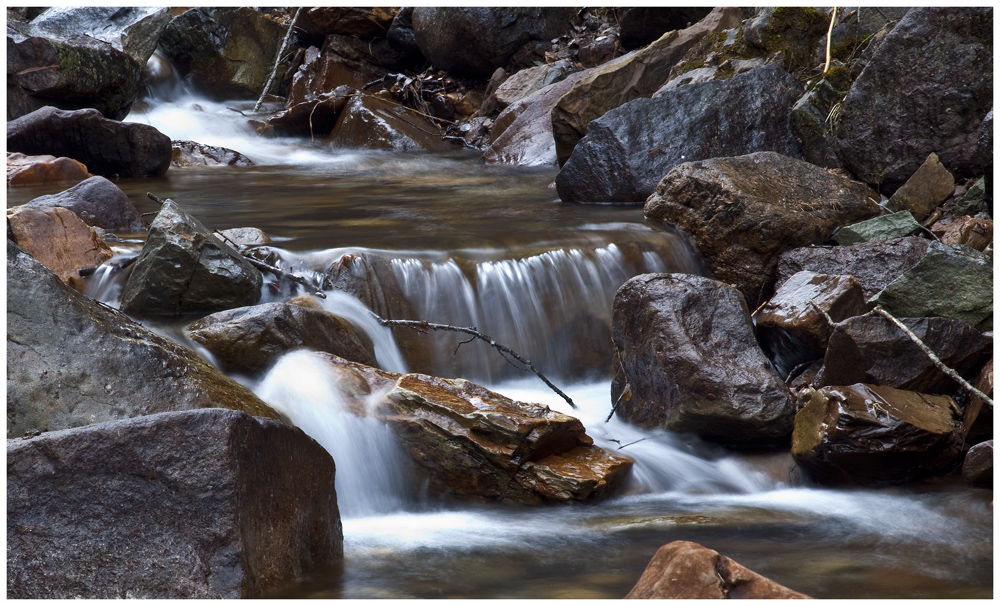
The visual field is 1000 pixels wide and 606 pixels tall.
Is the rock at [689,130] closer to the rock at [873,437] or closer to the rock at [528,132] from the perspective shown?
the rock at [528,132]

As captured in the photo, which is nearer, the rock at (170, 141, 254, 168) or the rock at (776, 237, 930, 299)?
the rock at (776, 237, 930, 299)

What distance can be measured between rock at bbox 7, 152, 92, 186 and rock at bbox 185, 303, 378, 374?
16.8 feet

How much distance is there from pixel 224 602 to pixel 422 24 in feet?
44.3

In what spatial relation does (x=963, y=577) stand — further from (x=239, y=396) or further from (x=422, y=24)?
(x=422, y=24)

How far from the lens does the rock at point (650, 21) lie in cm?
1259

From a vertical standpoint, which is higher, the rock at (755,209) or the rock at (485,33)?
the rock at (485,33)

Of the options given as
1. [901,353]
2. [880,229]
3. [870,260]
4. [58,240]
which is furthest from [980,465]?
[58,240]

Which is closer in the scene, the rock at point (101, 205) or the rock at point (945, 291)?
the rock at point (945, 291)

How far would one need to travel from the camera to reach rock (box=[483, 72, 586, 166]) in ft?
37.0

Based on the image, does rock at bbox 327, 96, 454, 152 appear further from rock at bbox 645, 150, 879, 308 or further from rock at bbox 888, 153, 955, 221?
rock at bbox 888, 153, 955, 221

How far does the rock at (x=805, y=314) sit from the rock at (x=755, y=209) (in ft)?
3.56

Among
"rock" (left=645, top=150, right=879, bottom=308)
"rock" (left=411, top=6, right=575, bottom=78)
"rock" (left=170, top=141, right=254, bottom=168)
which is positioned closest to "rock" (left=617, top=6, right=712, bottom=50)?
"rock" (left=411, top=6, right=575, bottom=78)

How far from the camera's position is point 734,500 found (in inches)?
149

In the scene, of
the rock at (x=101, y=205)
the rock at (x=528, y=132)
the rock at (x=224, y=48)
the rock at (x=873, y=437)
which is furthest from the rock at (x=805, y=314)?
the rock at (x=224, y=48)
